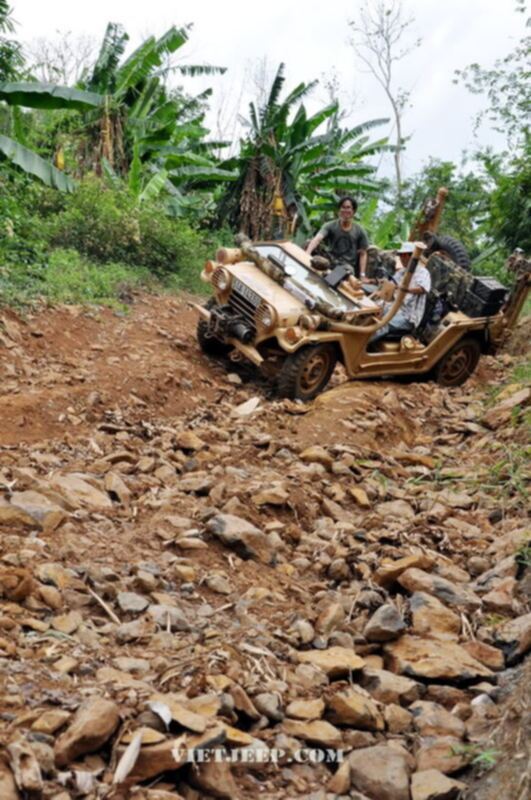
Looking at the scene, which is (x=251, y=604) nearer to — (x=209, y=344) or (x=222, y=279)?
(x=222, y=279)

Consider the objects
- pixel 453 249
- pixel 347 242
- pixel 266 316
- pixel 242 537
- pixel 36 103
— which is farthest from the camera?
pixel 36 103

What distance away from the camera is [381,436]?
23.5ft

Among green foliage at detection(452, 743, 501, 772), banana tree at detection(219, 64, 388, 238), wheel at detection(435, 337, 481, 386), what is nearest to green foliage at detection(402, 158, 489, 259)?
banana tree at detection(219, 64, 388, 238)

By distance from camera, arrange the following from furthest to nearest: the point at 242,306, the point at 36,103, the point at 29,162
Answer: the point at 36,103, the point at 29,162, the point at 242,306

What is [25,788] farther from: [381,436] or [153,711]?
[381,436]

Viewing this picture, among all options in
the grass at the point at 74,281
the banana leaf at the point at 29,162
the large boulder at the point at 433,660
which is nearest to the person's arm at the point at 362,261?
the grass at the point at 74,281

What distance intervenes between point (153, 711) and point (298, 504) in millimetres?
2615

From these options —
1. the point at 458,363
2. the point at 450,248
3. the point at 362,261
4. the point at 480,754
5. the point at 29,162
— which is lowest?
the point at 458,363

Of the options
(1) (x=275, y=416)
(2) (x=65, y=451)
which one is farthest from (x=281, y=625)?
(1) (x=275, y=416)

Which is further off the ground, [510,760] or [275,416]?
[510,760]

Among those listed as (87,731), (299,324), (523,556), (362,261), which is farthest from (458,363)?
(87,731)

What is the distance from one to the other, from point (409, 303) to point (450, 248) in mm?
1607

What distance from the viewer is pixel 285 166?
18250 millimetres

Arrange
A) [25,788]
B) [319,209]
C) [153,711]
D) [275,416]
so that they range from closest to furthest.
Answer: [25,788] → [153,711] → [275,416] → [319,209]
